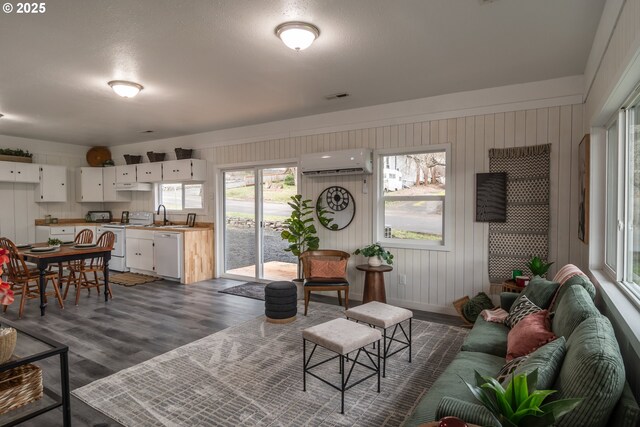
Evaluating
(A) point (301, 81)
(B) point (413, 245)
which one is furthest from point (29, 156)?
(B) point (413, 245)

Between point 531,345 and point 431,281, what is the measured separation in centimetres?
247

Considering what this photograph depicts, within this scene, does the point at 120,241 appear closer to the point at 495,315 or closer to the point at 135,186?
the point at 135,186

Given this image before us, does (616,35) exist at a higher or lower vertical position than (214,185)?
higher

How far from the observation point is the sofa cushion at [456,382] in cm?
162

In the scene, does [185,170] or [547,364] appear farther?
[185,170]

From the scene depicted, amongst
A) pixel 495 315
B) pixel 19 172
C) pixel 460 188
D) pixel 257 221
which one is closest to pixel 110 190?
pixel 19 172

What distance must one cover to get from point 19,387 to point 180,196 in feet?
17.8

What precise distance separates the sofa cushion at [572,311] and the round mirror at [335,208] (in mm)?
3065

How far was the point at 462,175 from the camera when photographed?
13.8 ft

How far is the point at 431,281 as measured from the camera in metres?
4.41

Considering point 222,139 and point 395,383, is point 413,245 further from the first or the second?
point 222,139

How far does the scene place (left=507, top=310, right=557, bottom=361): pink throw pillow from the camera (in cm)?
194

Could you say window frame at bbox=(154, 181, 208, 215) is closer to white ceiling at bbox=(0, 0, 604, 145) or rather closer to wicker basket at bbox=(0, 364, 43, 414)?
white ceiling at bbox=(0, 0, 604, 145)

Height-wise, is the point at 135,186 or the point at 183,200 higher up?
the point at 135,186
